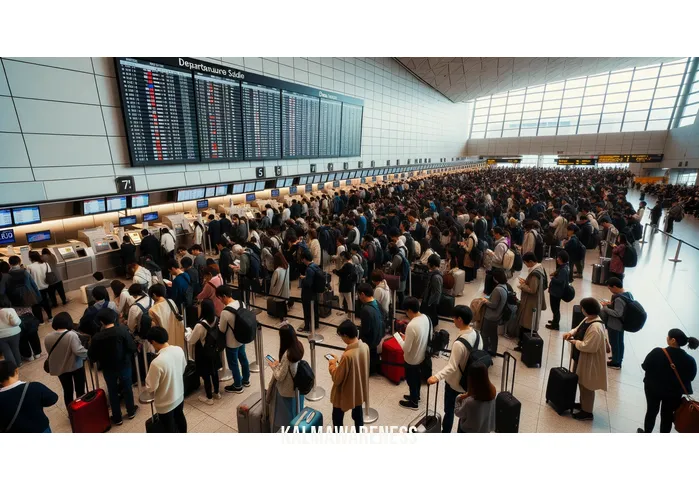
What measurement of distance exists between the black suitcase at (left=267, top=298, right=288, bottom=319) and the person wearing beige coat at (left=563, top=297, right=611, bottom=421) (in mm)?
4623

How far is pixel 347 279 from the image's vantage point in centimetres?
634

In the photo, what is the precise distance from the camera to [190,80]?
388 inches

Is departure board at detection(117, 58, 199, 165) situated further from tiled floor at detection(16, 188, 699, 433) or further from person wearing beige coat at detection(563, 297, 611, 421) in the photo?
person wearing beige coat at detection(563, 297, 611, 421)

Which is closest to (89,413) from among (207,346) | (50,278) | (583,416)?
(207,346)

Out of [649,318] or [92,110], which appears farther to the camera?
[92,110]

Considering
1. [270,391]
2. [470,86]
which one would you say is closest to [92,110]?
[270,391]

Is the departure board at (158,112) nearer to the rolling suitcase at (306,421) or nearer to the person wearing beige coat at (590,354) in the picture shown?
the rolling suitcase at (306,421)

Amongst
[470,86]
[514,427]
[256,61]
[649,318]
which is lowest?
[649,318]

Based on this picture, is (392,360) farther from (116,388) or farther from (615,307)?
(116,388)

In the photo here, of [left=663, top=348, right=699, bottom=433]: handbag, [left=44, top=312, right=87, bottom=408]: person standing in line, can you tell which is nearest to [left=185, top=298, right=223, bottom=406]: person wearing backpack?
[left=44, top=312, right=87, bottom=408]: person standing in line

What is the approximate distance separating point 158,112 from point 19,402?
27.8ft

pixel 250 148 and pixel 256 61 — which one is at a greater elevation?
pixel 256 61
